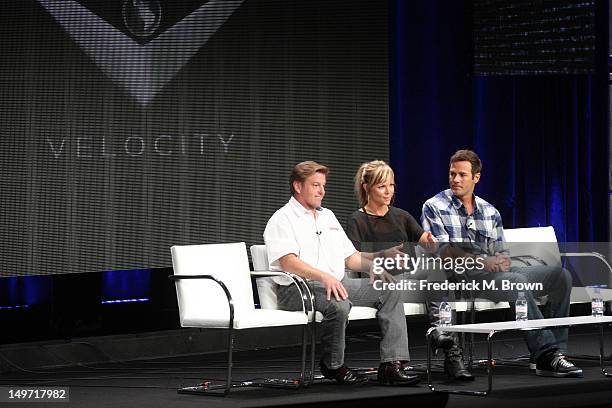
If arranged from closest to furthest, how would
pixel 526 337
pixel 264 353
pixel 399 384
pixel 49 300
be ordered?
1. pixel 399 384
2. pixel 526 337
3. pixel 49 300
4. pixel 264 353

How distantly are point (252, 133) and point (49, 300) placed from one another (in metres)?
1.55

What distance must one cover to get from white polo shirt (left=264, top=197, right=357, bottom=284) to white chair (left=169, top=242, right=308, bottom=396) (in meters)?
0.23

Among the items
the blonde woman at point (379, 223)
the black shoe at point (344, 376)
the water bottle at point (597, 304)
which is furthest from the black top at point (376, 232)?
the water bottle at point (597, 304)

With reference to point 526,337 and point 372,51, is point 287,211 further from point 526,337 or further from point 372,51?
point 372,51

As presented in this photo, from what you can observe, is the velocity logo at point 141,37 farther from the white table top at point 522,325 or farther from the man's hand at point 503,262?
the white table top at point 522,325

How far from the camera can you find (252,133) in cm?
696

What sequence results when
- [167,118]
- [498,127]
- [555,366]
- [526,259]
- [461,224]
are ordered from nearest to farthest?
[555,366], [461,224], [526,259], [167,118], [498,127]

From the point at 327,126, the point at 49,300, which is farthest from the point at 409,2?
the point at 49,300

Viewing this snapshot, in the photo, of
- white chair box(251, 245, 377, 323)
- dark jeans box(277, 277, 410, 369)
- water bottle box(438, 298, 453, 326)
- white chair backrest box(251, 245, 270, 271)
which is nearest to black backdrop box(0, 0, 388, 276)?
white chair backrest box(251, 245, 270, 271)

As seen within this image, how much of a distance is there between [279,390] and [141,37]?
2359 mm

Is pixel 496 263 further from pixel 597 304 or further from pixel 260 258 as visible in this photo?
pixel 260 258

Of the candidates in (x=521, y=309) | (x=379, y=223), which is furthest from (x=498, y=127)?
(x=521, y=309)

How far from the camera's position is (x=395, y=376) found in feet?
17.3

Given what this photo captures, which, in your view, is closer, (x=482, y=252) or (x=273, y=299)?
(x=273, y=299)
